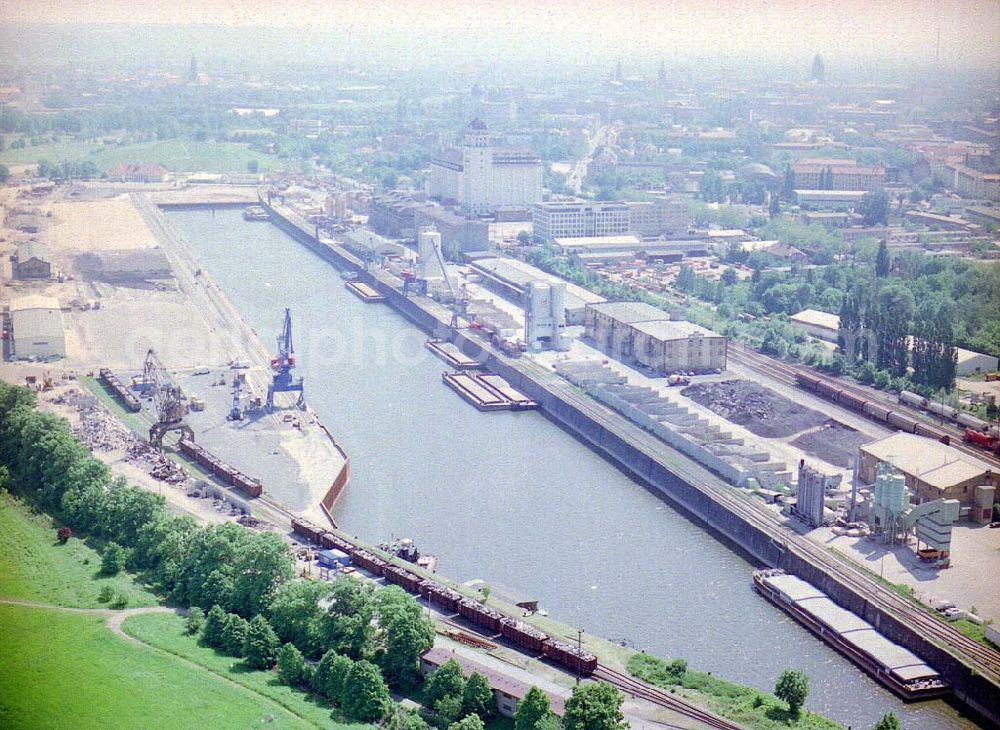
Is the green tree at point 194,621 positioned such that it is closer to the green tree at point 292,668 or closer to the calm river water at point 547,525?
the green tree at point 292,668

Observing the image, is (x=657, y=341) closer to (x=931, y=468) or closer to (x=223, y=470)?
(x=931, y=468)

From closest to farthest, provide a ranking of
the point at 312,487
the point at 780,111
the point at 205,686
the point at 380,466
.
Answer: the point at 205,686
the point at 312,487
the point at 380,466
the point at 780,111

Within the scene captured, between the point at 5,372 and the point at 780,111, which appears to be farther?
the point at 780,111

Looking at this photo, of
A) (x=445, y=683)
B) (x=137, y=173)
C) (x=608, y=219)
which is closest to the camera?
(x=445, y=683)

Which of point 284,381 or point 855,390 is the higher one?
point 284,381

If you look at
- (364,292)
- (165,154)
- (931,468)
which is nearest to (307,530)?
(931,468)

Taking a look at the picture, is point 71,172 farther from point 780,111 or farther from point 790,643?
point 790,643

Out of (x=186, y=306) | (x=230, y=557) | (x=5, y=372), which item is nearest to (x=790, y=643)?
(x=230, y=557)
